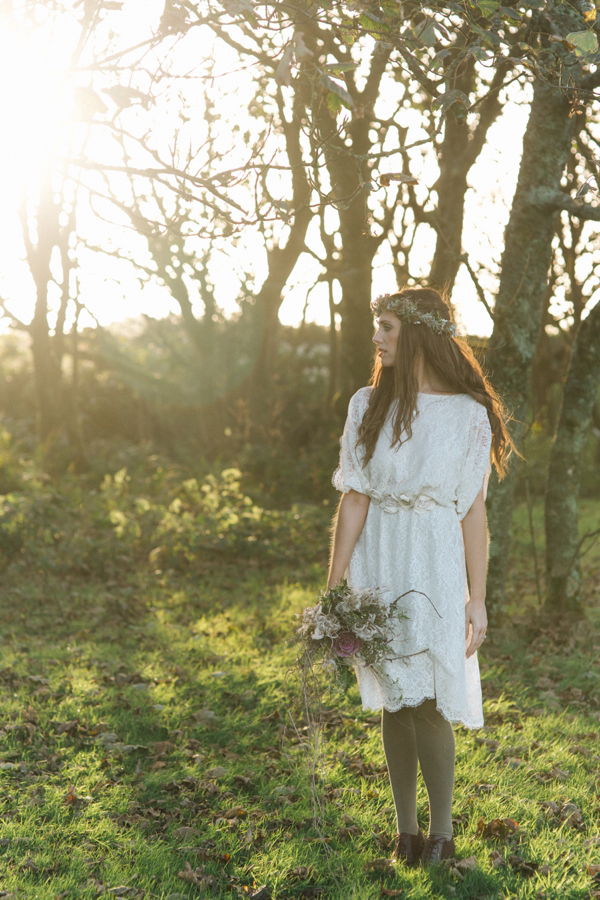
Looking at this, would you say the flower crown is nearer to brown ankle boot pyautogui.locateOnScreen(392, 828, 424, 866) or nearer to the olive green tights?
the olive green tights

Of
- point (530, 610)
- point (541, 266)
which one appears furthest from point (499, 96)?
point (530, 610)

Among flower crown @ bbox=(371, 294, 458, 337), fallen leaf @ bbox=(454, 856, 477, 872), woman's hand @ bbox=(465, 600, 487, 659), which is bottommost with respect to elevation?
fallen leaf @ bbox=(454, 856, 477, 872)

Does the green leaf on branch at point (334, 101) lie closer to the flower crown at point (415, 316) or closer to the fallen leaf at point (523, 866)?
the flower crown at point (415, 316)

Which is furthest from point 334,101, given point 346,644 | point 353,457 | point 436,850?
point 436,850

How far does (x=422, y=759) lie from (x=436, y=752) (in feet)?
0.29

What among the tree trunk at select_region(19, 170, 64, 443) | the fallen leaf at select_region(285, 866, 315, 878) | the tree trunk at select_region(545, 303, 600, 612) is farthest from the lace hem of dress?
the tree trunk at select_region(19, 170, 64, 443)

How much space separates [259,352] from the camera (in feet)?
45.0

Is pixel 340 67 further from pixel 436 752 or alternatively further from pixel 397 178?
pixel 436 752

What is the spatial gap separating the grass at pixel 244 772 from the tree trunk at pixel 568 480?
336mm

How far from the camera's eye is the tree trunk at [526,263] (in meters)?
5.92

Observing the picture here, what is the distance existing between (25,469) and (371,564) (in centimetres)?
930

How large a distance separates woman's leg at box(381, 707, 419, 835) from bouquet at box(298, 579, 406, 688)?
298 mm

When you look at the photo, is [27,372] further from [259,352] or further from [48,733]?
[48,733]

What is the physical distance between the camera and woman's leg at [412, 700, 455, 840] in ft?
10.3
